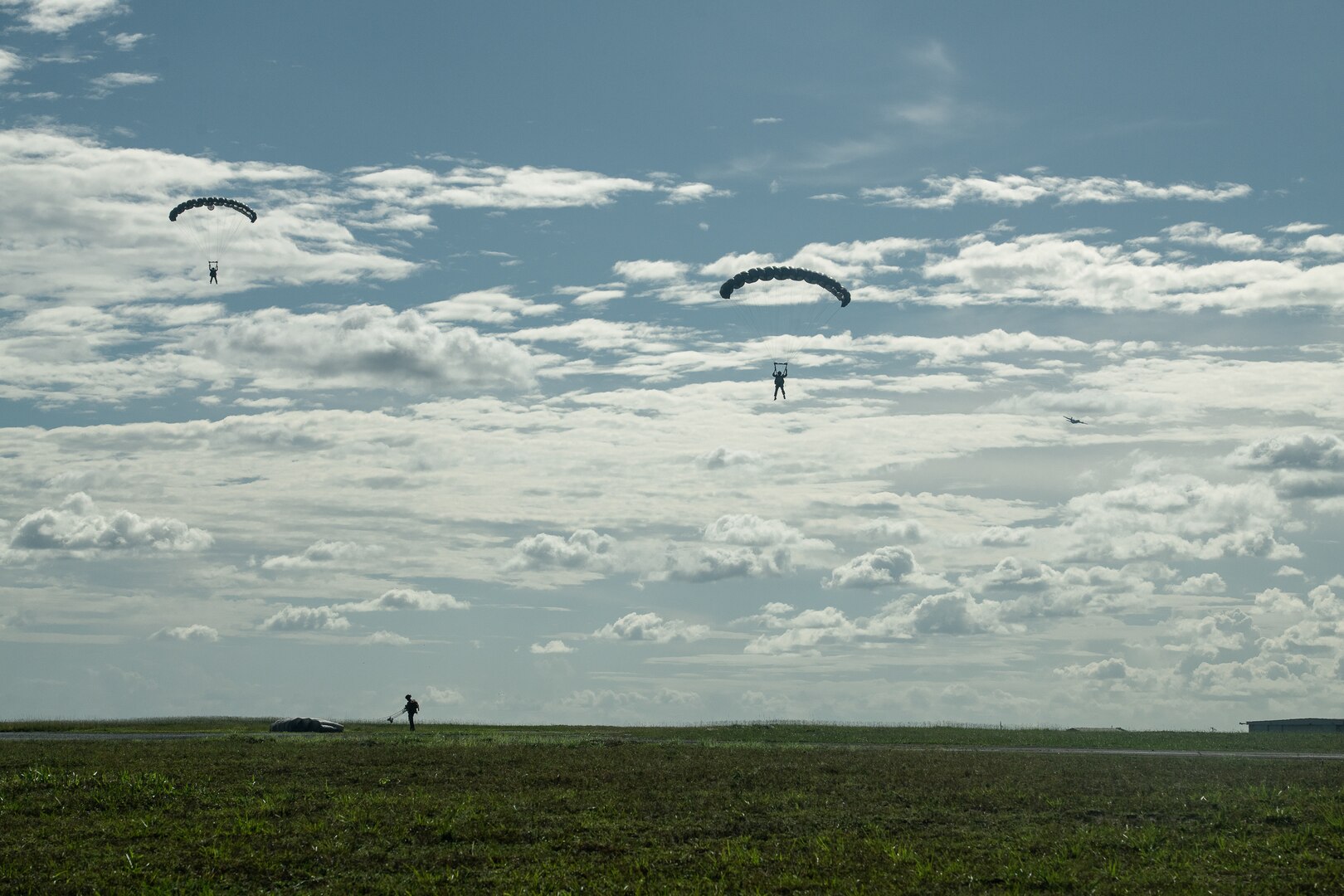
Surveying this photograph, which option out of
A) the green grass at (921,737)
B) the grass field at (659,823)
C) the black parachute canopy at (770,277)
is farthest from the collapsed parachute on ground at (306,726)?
the black parachute canopy at (770,277)

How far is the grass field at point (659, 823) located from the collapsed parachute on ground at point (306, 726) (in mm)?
19047

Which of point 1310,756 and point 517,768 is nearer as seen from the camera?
point 517,768

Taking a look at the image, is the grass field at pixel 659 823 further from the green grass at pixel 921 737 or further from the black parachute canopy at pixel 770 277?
the black parachute canopy at pixel 770 277

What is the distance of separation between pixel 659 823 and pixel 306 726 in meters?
42.4

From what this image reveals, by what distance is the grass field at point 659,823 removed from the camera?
26.8m

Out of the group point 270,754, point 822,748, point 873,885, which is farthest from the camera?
point 822,748

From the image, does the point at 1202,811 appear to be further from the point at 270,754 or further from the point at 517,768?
the point at 270,754

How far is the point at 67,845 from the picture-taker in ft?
95.8

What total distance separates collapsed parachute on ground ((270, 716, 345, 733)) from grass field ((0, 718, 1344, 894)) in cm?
1905

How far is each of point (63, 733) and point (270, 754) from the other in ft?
93.5

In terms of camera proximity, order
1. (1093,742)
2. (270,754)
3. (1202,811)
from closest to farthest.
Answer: (1202,811) < (270,754) < (1093,742)

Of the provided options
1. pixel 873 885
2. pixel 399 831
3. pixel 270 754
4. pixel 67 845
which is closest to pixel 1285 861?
pixel 873 885

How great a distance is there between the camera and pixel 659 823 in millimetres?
32594

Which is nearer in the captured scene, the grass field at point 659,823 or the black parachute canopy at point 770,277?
the grass field at point 659,823
